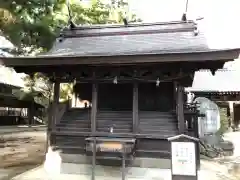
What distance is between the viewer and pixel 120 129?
815 centimetres

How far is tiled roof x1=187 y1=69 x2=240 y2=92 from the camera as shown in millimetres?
17720

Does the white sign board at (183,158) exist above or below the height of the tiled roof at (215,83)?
below

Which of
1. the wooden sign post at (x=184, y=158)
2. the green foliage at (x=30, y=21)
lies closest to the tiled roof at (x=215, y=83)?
the green foliage at (x=30, y=21)

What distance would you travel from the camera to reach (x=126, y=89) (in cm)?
922

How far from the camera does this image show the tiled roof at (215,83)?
58.1 feet

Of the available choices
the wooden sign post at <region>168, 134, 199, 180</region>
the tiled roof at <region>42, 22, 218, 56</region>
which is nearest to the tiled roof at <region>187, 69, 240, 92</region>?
the tiled roof at <region>42, 22, 218, 56</region>

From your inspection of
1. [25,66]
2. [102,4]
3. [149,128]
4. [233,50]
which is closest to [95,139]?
[149,128]

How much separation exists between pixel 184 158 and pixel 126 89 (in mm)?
3419

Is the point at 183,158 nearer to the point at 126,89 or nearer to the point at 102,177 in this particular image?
the point at 102,177

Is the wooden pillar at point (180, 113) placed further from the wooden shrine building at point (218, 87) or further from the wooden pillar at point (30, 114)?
the wooden pillar at point (30, 114)

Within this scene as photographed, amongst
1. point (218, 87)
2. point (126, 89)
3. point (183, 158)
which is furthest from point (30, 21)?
point (218, 87)

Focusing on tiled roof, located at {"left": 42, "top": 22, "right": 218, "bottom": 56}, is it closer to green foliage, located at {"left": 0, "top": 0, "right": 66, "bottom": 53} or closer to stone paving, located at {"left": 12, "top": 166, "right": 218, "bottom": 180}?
green foliage, located at {"left": 0, "top": 0, "right": 66, "bottom": 53}

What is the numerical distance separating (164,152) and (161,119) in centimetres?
96

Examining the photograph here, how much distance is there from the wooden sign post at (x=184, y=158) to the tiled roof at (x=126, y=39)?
9.38 feet
